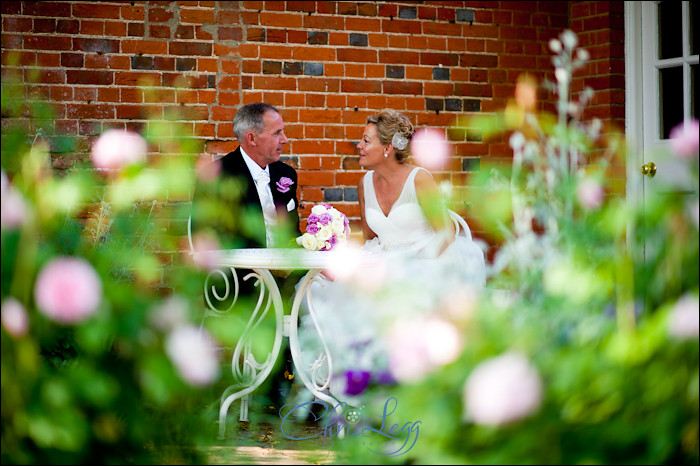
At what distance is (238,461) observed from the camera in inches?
62.1

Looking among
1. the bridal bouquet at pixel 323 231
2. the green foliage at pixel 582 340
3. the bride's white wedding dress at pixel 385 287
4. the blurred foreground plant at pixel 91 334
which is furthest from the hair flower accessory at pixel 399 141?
the blurred foreground plant at pixel 91 334

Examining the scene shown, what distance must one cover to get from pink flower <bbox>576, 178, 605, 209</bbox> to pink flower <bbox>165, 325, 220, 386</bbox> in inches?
24.9

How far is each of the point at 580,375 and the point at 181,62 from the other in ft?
12.1

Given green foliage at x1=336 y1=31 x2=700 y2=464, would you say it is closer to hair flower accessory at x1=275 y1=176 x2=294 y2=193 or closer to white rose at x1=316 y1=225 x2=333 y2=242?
white rose at x1=316 y1=225 x2=333 y2=242

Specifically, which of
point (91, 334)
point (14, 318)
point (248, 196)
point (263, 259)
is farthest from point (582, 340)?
point (248, 196)

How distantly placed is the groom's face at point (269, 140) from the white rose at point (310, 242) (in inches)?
31.7

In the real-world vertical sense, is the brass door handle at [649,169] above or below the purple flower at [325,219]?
above

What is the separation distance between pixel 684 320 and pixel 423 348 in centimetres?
35

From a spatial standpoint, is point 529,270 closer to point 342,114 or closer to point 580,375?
point 580,375

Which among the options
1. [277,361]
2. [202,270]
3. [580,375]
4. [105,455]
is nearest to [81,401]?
[105,455]

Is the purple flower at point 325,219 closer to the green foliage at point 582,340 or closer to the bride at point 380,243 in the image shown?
the bride at point 380,243

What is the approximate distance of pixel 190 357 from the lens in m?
1.04

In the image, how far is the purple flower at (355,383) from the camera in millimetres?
3279

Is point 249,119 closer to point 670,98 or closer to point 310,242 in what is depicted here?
point 310,242
